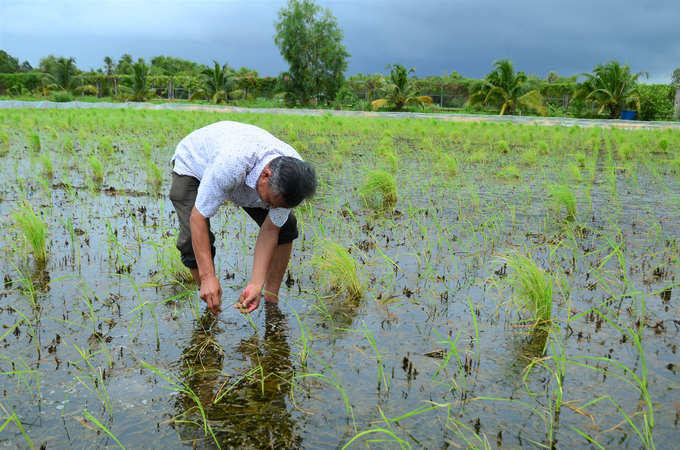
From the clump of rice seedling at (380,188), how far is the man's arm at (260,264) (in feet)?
9.08

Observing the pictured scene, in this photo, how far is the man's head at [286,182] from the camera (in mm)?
1944

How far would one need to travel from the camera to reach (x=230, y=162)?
6.68 ft

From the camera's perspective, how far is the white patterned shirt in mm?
2041

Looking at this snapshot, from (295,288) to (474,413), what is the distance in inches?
55.8

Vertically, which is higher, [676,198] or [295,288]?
[676,198]

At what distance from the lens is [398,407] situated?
6.03 feet

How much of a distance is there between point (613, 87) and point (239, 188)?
26.8 m

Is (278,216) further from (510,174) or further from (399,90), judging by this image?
(399,90)

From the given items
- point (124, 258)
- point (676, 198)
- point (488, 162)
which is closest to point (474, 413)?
point (124, 258)

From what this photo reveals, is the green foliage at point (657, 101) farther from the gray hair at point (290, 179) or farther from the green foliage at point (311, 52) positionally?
the gray hair at point (290, 179)

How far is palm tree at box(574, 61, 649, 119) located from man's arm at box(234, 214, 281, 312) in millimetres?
26071

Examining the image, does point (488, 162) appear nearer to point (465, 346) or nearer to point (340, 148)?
point (340, 148)

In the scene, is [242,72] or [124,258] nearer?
[124,258]

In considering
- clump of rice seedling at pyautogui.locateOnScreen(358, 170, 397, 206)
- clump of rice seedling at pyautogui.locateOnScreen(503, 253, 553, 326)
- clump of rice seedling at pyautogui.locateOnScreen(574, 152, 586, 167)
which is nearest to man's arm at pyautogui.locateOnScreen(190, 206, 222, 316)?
clump of rice seedling at pyautogui.locateOnScreen(503, 253, 553, 326)
